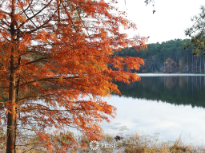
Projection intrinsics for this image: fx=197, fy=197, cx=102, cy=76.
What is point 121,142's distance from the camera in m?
7.75

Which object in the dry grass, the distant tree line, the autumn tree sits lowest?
the dry grass

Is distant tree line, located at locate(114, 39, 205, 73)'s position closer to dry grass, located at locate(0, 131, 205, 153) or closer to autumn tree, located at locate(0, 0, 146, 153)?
dry grass, located at locate(0, 131, 205, 153)

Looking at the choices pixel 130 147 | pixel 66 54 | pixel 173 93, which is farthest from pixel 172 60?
pixel 66 54

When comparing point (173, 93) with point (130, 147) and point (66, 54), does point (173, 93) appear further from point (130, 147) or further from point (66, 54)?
point (66, 54)

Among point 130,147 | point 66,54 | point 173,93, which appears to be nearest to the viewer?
point 66,54

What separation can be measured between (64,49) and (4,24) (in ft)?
4.14

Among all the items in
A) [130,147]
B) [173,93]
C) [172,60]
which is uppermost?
[172,60]

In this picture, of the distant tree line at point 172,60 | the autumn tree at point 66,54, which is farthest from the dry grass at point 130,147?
the distant tree line at point 172,60

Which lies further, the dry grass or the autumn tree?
the dry grass

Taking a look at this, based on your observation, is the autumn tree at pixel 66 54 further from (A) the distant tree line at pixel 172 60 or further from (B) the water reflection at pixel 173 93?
(A) the distant tree line at pixel 172 60

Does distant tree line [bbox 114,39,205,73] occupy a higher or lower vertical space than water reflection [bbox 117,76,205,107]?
higher

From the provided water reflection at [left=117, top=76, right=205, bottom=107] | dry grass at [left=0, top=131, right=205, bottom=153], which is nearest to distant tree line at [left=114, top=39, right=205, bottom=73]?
water reflection at [left=117, top=76, right=205, bottom=107]

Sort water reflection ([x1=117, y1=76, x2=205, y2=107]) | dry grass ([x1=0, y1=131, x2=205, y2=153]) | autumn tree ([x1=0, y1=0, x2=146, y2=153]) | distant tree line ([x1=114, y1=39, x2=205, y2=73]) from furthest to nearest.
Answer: distant tree line ([x1=114, y1=39, x2=205, y2=73]) < water reflection ([x1=117, y1=76, x2=205, y2=107]) < dry grass ([x1=0, y1=131, x2=205, y2=153]) < autumn tree ([x1=0, y1=0, x2=146, y2=153])

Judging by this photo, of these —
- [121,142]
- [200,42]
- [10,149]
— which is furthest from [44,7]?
[200,42]
